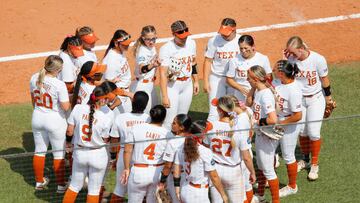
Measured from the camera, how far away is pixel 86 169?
32.7 ft

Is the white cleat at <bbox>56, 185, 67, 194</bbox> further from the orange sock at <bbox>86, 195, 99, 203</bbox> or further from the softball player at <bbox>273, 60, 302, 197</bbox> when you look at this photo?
the softball player at <bbox>273, 60, 302, 197</bbox>

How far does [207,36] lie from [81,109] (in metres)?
5.38

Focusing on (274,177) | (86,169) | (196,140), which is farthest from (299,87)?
(86,169)

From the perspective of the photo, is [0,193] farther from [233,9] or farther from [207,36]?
[233,9]

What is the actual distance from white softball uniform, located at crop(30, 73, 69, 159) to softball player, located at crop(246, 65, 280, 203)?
2.32m

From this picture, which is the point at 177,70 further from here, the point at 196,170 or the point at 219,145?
the point at 196,170

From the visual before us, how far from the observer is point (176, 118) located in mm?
9320

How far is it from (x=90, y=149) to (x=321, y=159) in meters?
3.47

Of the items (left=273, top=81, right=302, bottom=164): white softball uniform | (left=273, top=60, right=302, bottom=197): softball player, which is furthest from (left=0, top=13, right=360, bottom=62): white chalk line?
(left=273, top=81, right=302, bottom=164): white softball uniform

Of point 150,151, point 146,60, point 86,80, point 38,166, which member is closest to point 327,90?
point 146,60

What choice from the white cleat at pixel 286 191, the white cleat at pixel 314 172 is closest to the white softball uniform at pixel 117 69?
the white cleat at pixel 286 191

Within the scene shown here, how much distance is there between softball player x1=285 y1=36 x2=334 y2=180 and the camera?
10.9 m

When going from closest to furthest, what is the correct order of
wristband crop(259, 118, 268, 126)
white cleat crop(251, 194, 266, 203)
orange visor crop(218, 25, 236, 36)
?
wristband crop(259, 118, 268, 126), white cleat crop(251, 194, 266, 203), orange visor crop(218, 25, 236, 36)

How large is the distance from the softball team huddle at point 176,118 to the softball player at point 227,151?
0.01 m
